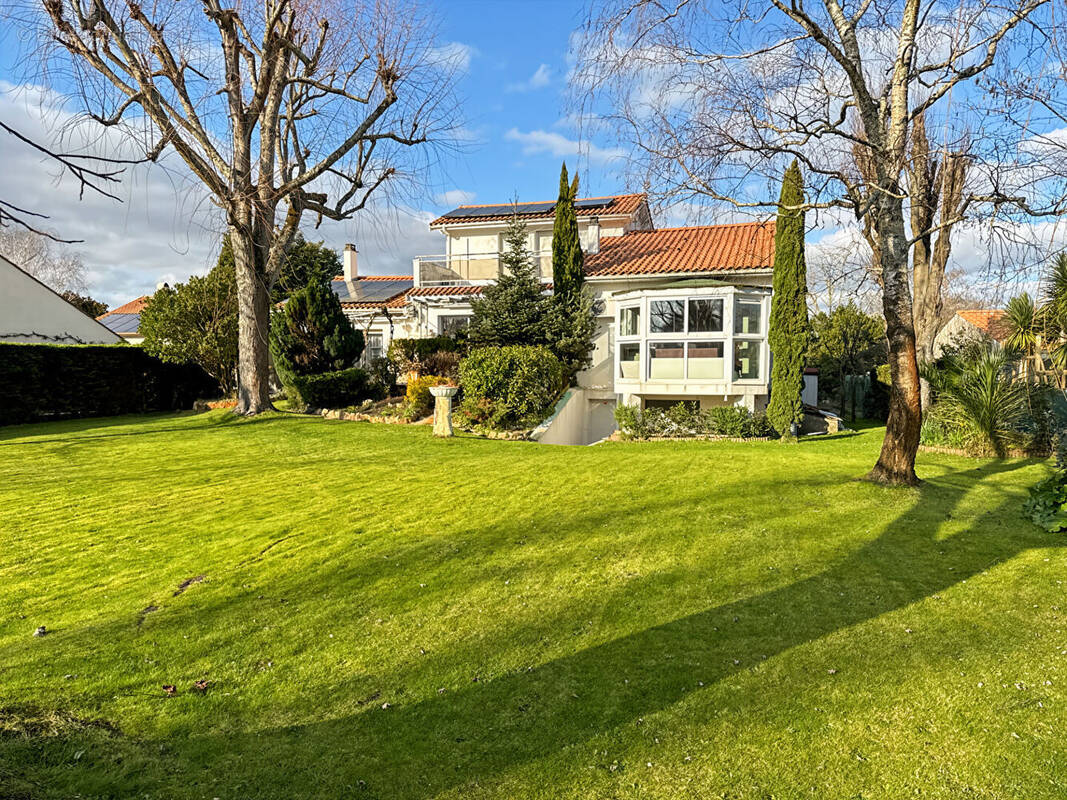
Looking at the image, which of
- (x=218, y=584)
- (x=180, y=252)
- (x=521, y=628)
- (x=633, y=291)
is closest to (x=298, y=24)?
(x=180, y=252)

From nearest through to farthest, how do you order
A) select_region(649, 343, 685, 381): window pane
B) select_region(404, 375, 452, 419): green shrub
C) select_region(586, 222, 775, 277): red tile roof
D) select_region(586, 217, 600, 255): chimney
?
select_region(404, 375, 452, 419): green shrub, select_region(649, 343, 685, 381): window pane, select_region(586, 222, 775, 277): red tile roof, select_region(586, 217, 600, 255): chimney

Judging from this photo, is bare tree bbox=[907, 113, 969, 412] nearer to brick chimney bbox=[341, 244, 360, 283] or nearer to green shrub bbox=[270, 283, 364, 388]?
green shrub bbox=[270, 283, 364, 388]

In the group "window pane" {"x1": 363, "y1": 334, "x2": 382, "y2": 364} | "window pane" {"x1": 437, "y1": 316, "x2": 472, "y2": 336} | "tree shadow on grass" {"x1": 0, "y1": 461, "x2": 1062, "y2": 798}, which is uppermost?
"window pane" {"x1": 437, "y1": 316, "x2": 472, "y2": 336}

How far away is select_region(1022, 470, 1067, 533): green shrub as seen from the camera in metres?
7.06

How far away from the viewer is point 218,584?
5.32 meters

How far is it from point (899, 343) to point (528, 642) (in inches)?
279

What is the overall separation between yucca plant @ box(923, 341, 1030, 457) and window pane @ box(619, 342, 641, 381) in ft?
24.3

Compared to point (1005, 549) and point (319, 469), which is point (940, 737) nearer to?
point (1005, 549)

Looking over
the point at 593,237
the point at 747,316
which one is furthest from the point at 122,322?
the point at 747,316

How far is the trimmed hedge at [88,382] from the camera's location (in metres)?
15.7

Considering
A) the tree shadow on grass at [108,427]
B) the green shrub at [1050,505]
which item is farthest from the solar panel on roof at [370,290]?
the green shrub at [1050,505]

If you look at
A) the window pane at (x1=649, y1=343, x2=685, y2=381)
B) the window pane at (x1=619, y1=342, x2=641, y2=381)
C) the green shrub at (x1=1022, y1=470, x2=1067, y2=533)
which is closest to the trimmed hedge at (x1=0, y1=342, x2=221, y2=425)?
the window pane at (x1=619, y1=342, x2=641, y2=381)

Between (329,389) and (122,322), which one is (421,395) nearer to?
(329,389)

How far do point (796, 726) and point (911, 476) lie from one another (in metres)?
6.78
